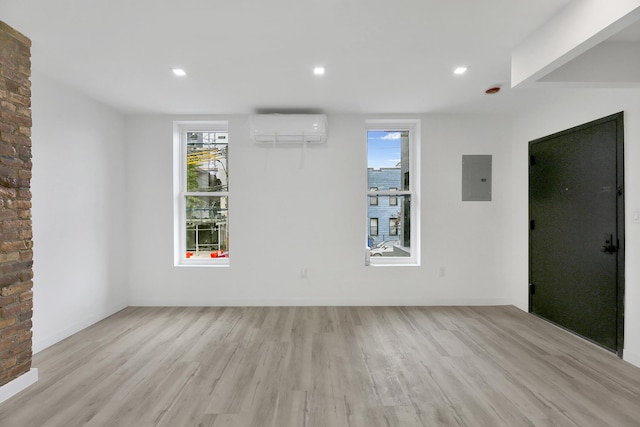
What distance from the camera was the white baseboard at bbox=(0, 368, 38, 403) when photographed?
222 centimetres

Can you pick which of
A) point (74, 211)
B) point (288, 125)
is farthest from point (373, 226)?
point (74, 211)

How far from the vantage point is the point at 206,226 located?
465 centimetres

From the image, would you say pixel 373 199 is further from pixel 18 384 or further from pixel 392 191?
pixel 18 384

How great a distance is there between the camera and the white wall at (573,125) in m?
2.76

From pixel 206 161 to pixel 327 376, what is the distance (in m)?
3.36

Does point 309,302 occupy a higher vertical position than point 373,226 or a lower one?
lower

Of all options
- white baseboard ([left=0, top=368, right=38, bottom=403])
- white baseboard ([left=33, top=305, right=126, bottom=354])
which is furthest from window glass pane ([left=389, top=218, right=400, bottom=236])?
white baseboard ([left=0, top=368, right=38, bottom=403])

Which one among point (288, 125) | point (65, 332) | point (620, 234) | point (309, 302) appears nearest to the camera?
point (620, 234)

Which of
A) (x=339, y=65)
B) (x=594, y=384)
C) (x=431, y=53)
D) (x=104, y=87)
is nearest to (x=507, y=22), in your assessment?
(x=431, y=53)

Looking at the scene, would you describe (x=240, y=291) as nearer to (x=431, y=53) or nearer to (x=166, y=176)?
(x=166, y=176)

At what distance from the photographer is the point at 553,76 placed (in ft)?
8.16

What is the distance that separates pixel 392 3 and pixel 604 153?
8.17 feet

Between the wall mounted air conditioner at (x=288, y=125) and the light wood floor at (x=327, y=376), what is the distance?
7.42ft

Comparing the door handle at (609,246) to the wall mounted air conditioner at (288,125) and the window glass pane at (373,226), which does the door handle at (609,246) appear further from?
the wall mounted air conditioner at (288,125)
